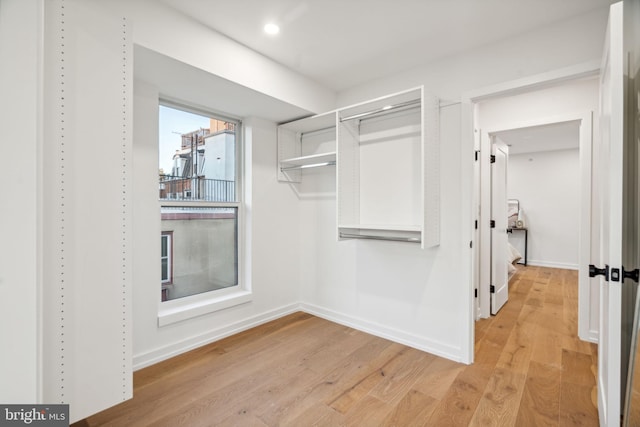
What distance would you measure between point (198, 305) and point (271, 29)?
7.78ft

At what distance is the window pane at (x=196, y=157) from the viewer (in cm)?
262

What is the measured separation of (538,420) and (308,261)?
2.41 meters

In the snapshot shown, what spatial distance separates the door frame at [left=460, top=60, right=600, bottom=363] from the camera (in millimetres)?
2066

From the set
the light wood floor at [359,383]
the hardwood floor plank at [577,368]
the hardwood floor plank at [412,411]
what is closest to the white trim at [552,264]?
the light wood floor at [359,383]

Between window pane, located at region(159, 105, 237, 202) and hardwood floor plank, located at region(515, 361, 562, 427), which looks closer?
hardwood floor plank, located at region(515, 361, 562, 427)

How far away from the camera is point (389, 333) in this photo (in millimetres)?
2891

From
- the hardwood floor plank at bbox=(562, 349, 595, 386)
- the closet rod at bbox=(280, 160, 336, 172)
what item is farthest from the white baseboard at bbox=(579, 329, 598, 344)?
the closet rod at bbox=(280, 160, 336, 172)

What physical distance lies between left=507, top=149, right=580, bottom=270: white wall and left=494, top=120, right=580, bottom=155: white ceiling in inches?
11.9

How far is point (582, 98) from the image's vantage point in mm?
2932

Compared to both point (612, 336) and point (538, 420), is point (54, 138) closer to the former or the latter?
point (612, 336)

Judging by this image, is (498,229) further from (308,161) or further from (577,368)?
(308,161)

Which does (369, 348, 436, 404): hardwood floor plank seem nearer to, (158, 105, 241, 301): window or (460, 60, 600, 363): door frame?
(460, 60, 600, 363): door frame

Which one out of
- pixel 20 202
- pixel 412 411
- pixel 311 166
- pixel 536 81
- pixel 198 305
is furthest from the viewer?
pixel 311 166

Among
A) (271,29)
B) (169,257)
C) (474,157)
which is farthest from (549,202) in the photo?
(169,257)
